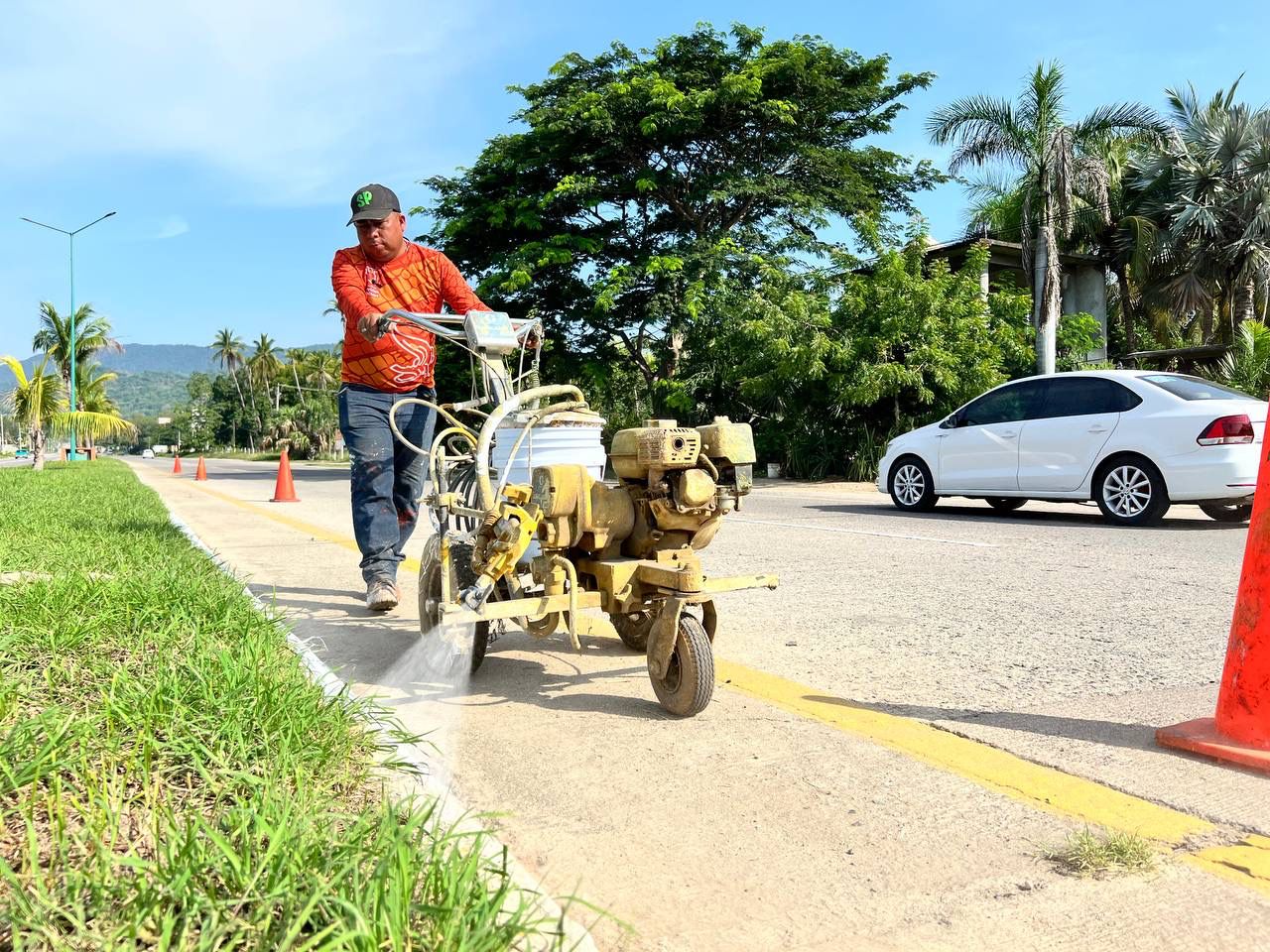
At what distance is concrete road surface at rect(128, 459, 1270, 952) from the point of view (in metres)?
2.01

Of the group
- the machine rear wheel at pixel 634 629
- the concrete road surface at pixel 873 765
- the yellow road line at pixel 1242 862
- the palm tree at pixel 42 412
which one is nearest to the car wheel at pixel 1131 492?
the concrete road surface at pixel 873 765

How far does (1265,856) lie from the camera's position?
2.20 meters

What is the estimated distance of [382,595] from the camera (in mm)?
5098

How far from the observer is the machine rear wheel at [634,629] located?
4227 mm

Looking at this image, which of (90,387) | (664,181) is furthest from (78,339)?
(664,181)

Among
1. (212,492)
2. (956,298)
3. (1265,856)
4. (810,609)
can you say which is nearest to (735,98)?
(956,298)

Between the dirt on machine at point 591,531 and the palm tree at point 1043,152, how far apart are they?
17.8 m

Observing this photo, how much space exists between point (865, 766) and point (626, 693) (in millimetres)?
1074

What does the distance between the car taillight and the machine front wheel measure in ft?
23.8

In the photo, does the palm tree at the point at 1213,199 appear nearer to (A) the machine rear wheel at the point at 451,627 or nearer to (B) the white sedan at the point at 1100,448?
(B) the white sedan at the point at 1100,448

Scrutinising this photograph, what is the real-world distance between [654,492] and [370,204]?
240 cm

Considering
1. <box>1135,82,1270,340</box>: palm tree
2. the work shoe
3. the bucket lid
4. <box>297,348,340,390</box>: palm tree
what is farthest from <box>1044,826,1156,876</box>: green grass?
<box>297,348,340,390</box>: palm tree

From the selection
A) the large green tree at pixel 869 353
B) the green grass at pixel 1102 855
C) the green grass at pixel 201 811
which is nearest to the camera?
the green grass at pixel 201 811

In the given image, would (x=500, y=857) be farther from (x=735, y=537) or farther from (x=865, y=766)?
(x=735, y=537)
